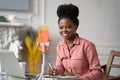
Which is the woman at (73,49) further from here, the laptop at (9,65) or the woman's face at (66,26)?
the laptop at (9,65)

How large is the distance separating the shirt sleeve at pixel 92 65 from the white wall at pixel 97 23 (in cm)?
192

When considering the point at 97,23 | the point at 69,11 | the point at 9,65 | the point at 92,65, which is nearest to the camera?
the point at 9,65

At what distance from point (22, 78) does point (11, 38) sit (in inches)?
83.5

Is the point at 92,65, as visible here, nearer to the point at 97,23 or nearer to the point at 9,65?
the point at 9,65

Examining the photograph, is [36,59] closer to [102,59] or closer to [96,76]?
[102,59]

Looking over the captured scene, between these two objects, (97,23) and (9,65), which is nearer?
(9,65)

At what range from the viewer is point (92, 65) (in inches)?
63.2

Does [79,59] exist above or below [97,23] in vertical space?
below

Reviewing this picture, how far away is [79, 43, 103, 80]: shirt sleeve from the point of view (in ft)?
4.91

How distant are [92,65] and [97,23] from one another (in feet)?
7.20

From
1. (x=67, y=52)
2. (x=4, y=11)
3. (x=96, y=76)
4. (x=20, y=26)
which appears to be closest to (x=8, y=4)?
(x=4, y=11)

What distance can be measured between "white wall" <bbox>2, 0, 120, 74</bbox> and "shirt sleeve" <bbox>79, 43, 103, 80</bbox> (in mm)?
1919

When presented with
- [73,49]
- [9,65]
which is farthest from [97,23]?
[9,65]

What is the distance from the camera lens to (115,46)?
3795mm
